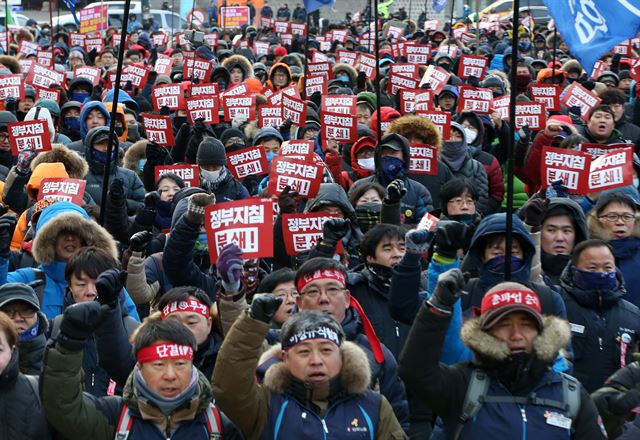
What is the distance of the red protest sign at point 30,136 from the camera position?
10.1m

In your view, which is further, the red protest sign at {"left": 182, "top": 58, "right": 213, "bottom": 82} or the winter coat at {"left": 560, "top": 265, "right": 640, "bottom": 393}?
the red protest sign at {"left": 182, "top": 58, "right": 213, "bottom": 82}

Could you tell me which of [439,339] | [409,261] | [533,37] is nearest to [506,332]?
[439,339]

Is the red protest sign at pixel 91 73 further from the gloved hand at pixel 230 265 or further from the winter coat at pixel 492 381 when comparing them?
the winter coat at pixel 492 381

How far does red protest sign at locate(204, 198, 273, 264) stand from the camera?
20.0 ft

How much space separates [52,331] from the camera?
5.33 meters

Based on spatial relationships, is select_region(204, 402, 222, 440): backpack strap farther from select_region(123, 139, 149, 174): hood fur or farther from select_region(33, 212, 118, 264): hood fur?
select_region(123, 139, 149, 174): hood fur

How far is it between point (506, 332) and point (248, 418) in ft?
3.27

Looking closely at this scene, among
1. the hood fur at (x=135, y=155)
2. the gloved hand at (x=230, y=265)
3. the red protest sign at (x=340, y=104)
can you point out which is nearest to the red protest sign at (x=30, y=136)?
the hood fur at (x=135, y=155)

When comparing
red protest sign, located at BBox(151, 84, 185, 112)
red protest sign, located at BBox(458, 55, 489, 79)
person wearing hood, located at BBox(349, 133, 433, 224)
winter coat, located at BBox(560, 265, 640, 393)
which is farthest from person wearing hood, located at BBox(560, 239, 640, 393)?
red protest sign, located at BBox(458, 55, 489, 79)

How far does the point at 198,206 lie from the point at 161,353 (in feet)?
6.56

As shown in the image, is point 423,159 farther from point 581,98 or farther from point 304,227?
point 581,98

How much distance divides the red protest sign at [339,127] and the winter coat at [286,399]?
6.19 meters

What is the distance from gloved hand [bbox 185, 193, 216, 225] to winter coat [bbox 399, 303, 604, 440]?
84.7 inches

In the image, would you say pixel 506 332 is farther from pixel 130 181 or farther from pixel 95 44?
pixel 95 44
